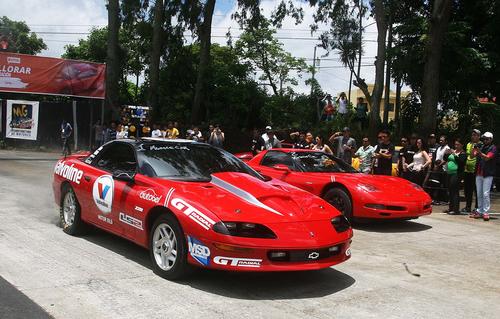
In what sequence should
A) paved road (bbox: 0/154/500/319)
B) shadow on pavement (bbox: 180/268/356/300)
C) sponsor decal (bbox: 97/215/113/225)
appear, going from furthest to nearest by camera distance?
sponsor decal (bbox: 97/215/113/225), shadow on pavement (bbox: 180/268/356/300), paved road (bbox: 0/154/500/319)

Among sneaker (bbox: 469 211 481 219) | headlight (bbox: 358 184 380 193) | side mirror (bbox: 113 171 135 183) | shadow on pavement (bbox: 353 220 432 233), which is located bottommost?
shadow on pavement (bbox: 353 220 432 233)

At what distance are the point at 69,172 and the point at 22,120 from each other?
64.7 ft

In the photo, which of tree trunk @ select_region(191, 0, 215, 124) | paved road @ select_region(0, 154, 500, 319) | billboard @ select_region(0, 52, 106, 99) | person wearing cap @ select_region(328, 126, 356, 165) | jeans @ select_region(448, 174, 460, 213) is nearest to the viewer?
paved road @ select_region(0, 154, 500, 319)

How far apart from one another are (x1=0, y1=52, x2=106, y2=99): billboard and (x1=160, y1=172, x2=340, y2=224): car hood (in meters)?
19.9

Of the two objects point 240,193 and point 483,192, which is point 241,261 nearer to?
point 240,193

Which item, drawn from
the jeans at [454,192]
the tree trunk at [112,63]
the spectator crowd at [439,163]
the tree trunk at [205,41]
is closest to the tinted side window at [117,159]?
the spectator crowd at [439,163]

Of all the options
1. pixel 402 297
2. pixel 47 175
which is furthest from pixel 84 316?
pixel 47 175

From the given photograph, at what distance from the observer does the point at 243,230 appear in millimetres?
4762

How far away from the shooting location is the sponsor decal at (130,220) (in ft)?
18.1

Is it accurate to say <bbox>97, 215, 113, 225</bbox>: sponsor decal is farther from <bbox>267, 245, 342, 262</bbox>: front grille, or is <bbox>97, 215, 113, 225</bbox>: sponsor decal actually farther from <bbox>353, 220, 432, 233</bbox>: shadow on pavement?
<bbox>353, 220, 432, 233</bbox>: shadow on pavement

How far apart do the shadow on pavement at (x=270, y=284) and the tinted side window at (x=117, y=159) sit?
1.60 m

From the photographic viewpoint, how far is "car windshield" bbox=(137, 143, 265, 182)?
5.87 meters

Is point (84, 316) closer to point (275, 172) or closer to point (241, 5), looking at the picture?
point (275, 172)

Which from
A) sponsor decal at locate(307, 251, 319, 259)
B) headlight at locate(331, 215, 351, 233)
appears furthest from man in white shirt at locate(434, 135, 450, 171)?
sponsor decal at locate(307, 251, 319, 259)
